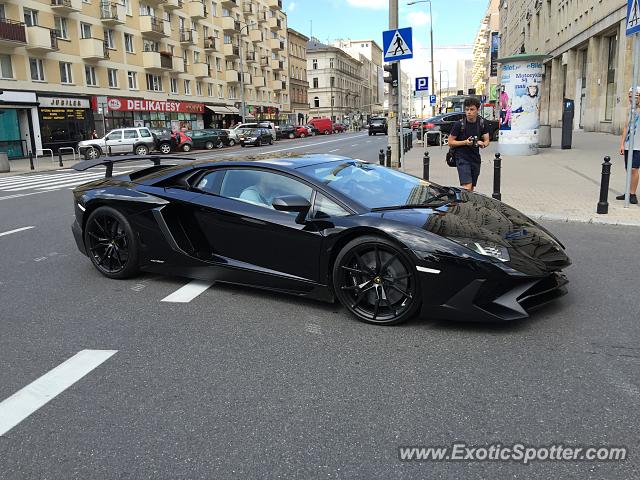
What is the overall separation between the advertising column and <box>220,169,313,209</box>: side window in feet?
51.0

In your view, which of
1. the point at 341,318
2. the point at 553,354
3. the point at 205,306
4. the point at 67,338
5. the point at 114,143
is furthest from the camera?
the point at 114,143

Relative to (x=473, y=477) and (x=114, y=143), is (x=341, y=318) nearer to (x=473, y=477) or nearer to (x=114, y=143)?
(x=473, y=477)

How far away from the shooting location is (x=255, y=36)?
69.8 m

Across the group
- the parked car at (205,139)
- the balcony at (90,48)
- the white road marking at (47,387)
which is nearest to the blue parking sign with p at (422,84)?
the parked car at (205,139)

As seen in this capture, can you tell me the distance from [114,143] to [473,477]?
31.7 meters

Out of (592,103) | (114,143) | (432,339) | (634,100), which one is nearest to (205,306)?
(432,339)

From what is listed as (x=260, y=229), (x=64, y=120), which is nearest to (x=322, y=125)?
(x=64, y=120)

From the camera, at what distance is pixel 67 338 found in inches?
165

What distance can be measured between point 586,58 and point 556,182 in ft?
101

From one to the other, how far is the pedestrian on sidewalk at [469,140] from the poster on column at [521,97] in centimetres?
1082

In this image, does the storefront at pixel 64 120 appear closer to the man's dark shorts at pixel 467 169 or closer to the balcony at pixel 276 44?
the man's dark shorts at pixel 467 169

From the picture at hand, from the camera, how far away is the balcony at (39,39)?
3318 centimetres

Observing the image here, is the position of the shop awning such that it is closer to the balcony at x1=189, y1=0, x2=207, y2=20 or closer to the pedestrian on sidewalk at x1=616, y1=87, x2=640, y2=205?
the balcony at x1=189, y1=0, x2=207, y2=20

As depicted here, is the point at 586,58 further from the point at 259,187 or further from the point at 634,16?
the point at 259,187
